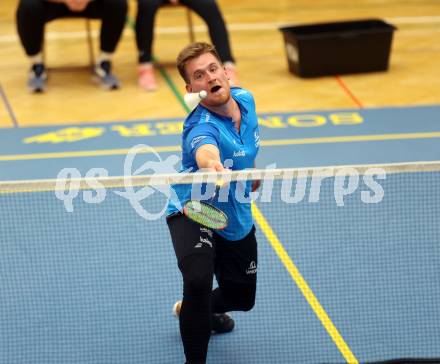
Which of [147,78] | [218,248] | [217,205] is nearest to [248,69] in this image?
[147,78]

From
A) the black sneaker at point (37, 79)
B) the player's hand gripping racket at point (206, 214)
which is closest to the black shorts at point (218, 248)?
the player's hand gripping racket at point (206, 214)

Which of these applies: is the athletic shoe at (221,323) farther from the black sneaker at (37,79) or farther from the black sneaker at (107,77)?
the black sneaker at (37,79)

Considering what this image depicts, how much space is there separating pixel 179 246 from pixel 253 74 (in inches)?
240

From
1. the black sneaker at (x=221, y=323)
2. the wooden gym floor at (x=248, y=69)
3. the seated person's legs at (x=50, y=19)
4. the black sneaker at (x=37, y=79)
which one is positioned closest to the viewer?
the black sneaker at (x=221, y=323)

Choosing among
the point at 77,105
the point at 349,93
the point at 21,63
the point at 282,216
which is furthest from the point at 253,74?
the point at 282,216

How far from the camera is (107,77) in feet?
33.6

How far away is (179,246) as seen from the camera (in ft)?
15.8

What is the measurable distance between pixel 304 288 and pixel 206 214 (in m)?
1.61

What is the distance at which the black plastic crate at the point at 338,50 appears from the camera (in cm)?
1030

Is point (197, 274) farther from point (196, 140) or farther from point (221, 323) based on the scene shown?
point (221, 323)

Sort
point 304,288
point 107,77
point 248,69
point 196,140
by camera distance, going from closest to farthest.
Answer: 1. point 196,140
2. point 304,288
3. point 107,77
4. point 248,69

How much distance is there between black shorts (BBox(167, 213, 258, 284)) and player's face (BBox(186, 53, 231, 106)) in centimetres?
66

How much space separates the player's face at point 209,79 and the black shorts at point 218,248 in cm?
66

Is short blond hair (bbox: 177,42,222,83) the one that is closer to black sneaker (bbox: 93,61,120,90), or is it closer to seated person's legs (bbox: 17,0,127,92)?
seated person's legs (bbox: 17,0,127,92)
